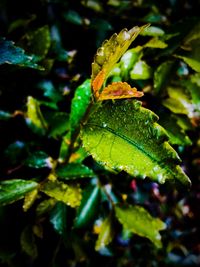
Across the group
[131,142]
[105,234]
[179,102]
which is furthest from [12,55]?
[105,234]

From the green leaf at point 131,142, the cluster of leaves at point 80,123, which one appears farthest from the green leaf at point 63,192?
the green leaf at point 131,142

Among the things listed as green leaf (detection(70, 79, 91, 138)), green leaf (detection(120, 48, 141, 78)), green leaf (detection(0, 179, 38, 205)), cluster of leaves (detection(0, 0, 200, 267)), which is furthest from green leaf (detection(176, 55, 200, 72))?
green leaf (detection(0, 179, 38, 205))

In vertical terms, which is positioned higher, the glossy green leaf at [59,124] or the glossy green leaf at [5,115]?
the glossy green leaf at [59,124]

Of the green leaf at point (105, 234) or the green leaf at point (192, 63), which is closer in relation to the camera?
the green leaf at point (192, 63)

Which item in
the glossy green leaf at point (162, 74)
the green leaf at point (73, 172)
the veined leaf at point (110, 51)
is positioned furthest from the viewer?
the glossy green leaf at point (162, 74)

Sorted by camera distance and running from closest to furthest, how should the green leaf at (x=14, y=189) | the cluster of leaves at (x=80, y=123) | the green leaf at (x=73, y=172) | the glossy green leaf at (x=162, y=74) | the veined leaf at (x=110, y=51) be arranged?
the veined leaf at (x=110, y=51)
the cluster of leaves at (x=80, y=123)
the green leaf at (x=14, y=189)
the green leaf at (x=73, y=172)
the glossy green leaf at (x=162, y=74)

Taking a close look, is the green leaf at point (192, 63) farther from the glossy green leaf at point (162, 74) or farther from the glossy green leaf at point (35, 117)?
the glossy green leaf at point (35, 117)

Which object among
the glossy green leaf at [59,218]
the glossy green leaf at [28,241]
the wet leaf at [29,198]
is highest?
the wet leaf at [29,198]

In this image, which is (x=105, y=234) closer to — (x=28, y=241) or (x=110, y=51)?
(x=28, y=241)
